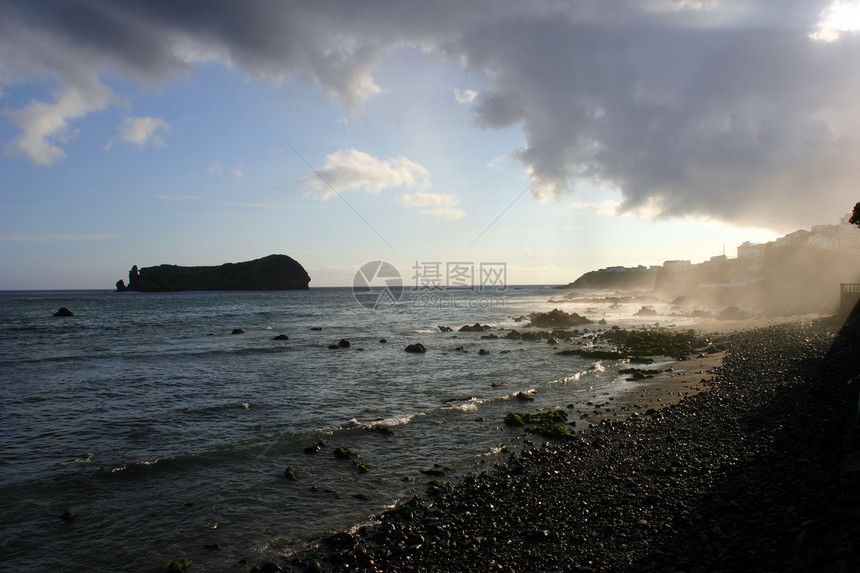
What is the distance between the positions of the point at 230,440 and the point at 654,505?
13261 mm

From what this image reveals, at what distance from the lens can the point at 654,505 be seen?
369 inches

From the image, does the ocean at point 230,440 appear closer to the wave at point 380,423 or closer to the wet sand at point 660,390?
the wave at point 380,423

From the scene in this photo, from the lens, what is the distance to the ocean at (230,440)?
963cm

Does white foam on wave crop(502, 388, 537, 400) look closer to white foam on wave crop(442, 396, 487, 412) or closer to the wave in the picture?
white foam on wave crop(442, 396, 487, 412)

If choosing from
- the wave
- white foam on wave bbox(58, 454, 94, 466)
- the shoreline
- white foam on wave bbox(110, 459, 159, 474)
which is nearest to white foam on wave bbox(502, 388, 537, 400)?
the wave

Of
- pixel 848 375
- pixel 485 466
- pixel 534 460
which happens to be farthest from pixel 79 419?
pixel 848 375

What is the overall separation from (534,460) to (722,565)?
20.3 ft

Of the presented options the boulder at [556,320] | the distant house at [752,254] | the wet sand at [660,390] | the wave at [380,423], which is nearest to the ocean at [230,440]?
the wave at [380,423]

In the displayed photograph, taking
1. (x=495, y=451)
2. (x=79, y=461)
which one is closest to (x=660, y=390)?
(x=495, y=451)

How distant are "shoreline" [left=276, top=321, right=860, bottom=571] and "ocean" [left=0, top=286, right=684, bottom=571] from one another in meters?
1.30

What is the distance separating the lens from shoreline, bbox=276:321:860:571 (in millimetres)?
7340

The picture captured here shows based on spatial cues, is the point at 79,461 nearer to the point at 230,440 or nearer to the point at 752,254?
the point at 230,440

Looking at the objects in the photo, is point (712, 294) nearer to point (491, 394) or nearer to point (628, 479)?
point (491, 394)

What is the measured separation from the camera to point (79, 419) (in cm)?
1788
